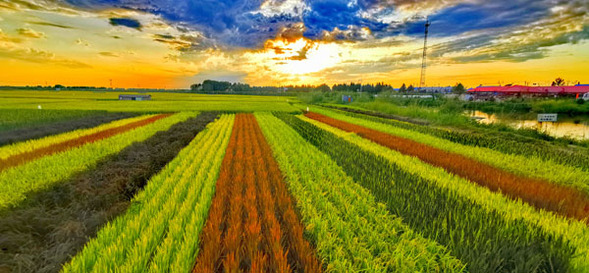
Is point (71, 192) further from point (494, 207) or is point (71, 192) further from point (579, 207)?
point (579, 207)

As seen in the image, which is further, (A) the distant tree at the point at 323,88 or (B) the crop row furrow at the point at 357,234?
(A) the distant tree at the point at 323,88

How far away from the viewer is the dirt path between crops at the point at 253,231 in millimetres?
2783

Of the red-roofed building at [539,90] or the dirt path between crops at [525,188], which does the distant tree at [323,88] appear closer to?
the red-roofed building at [539,90]

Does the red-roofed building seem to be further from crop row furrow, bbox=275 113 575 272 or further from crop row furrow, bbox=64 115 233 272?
crop row furrow, bbox=64 115 233 272

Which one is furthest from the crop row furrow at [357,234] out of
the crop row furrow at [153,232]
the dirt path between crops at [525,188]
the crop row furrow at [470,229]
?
the dirt path between crops at [525,188]

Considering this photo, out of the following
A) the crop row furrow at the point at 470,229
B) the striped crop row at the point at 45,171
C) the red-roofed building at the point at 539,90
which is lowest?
the crop row furrow at the point at 470,229

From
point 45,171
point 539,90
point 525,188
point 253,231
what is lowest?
point 525,188

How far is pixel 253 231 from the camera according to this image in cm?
339

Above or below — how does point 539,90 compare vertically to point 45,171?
above

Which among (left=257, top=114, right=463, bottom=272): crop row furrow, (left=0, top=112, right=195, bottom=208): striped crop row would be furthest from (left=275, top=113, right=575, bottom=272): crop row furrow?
(left=0, top=112, right=195, bottom=208): striped crop row

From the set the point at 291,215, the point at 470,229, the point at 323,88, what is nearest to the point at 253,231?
the point at 291,215

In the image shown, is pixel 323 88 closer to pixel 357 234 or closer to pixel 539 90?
pixel 539 90

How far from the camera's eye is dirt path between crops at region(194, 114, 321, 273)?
9.13ft

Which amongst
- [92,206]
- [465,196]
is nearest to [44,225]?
[92,206]
